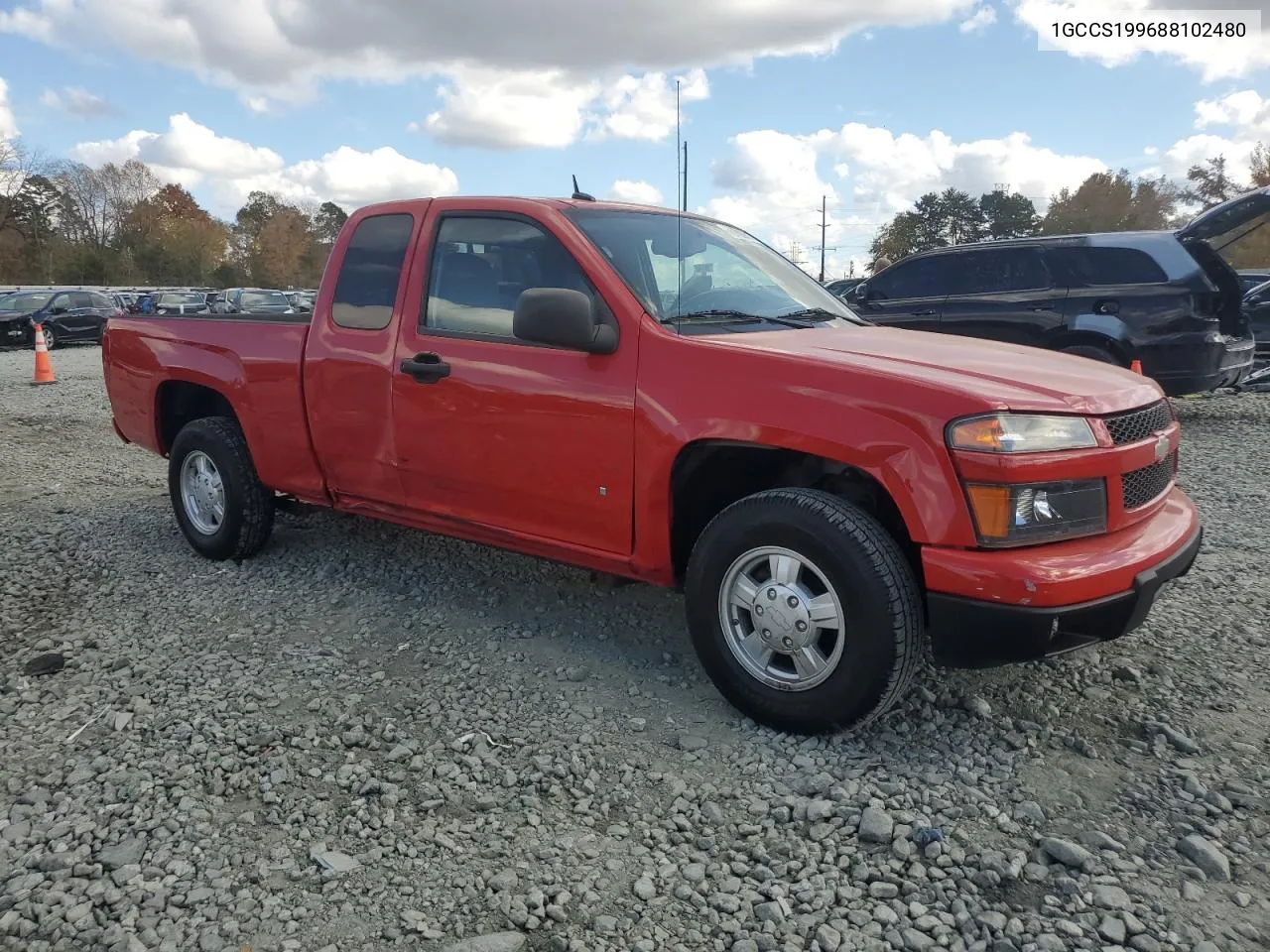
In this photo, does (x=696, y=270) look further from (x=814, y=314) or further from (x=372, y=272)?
(x=372, y=272)

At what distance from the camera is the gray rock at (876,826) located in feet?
8.54

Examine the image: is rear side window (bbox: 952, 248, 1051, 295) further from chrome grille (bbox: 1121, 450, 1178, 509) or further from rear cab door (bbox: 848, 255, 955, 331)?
chrome grille (bbox: 1121, 450, 1178, 509)

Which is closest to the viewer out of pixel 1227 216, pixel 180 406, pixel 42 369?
pixel 180 406

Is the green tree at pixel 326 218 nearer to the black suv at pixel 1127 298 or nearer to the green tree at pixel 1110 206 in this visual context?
the green tree at pixel 1110 206

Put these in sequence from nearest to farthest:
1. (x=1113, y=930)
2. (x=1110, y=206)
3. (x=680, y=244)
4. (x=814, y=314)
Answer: (x=1113, y=930), (x=680, y=244), (x=814, y=314), (x=1110, y=206)

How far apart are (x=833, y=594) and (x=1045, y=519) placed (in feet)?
2.15

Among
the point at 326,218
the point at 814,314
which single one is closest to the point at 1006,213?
the point at 326,218

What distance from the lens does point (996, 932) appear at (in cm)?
224

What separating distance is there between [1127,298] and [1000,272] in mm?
1165

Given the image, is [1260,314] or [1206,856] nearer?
[1206,856]

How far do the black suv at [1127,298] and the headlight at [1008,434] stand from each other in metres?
5.10

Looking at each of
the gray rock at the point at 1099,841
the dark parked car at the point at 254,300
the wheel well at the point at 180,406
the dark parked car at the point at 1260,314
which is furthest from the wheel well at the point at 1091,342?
the dark parked car at the point at 254,300

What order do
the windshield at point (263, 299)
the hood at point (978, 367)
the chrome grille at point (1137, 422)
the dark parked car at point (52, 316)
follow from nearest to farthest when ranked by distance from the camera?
the hood at point (978, 367) → the chrome grille at point (1137, 422) → the dark parked car at point (52, 316) → the windshield at point (263, 299)

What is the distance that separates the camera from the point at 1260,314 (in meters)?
11.6
